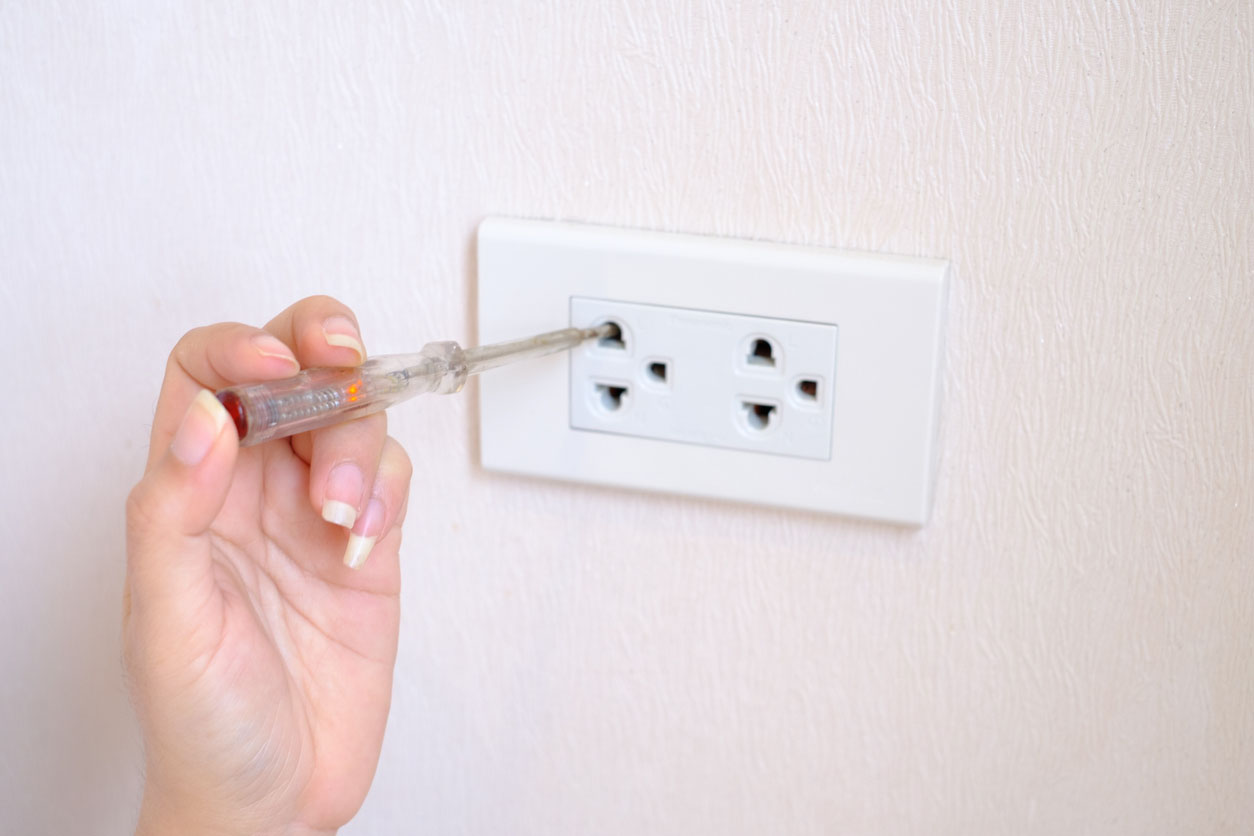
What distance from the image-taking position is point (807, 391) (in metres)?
0.54

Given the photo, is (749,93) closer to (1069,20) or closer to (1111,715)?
(1069,20)

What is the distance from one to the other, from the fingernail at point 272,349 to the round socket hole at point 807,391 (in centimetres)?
21

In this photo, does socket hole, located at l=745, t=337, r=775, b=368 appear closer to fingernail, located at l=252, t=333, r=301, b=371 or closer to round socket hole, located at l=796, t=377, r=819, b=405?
round socket hole, located at l=796, t=377, r=819, b=405

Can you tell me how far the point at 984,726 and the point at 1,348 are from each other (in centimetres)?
57

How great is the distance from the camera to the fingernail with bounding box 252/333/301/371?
46 centimetres

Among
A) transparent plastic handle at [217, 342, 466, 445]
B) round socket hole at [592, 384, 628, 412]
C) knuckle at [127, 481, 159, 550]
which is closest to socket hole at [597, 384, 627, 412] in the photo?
round socket hole at [592, 384, 628, 412]

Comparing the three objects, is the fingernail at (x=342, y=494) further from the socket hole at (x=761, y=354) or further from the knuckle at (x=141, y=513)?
the socket hole at (x=761, y=354)

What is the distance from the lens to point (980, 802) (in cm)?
59

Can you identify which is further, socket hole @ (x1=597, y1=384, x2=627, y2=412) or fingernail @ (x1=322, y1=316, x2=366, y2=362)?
socket hole @ (x1=597, y1=384, x2=627, y2=412)

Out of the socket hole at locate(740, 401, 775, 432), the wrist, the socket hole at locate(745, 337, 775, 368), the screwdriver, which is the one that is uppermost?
the screwdriver

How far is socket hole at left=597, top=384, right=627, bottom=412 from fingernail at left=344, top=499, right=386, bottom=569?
0.12 metres

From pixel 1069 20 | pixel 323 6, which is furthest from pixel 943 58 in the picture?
pixel 323 6

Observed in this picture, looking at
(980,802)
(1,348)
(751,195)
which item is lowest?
(980,802)

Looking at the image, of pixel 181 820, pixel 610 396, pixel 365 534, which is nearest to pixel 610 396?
pixel 610 396
